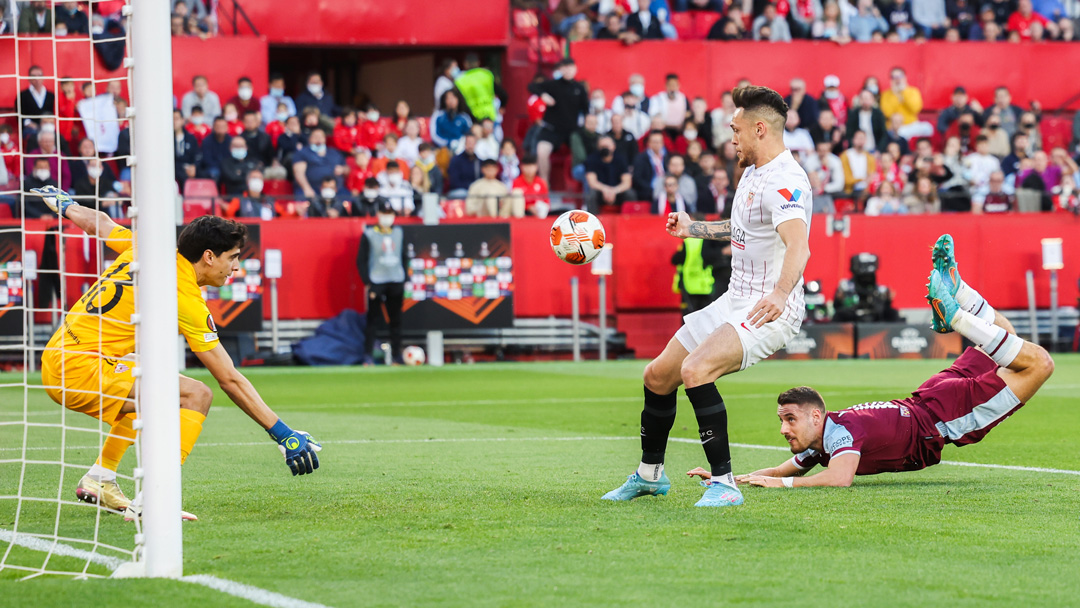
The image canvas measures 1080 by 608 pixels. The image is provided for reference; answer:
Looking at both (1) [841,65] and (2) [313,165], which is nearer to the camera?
(2) [313,165]

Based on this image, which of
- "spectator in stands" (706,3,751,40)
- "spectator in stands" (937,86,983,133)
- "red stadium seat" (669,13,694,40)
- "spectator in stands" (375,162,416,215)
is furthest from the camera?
"red stadium seat" (669,13,694,40)

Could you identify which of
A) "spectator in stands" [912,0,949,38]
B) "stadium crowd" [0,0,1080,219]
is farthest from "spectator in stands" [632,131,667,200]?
"spectator in stands" [912,0,949,38]

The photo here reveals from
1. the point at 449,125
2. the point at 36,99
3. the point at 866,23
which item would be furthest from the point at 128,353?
the point at 866,23

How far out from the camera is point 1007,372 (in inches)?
281

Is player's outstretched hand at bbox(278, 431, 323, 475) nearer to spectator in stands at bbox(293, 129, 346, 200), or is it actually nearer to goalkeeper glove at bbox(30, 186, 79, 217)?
goalkeeper glove at bbox(30, 186, 79, 217)

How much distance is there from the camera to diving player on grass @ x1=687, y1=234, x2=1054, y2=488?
6.89 meters

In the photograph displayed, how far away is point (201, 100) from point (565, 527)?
58.9 feet

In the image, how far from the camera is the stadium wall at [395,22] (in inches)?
1025

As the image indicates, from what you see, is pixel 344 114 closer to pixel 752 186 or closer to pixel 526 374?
pixel 526 374

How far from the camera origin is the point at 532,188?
21.7 meters

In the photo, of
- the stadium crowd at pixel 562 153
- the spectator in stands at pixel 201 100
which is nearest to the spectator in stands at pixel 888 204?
the stadium crowd at pixel 562 153

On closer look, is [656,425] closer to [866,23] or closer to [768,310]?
[768,310]

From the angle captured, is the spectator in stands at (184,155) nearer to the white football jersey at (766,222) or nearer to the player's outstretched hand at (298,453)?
the player's outstretched hand at (298,453)

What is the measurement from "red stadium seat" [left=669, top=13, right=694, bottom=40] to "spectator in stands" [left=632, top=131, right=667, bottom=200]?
5.28 metres
